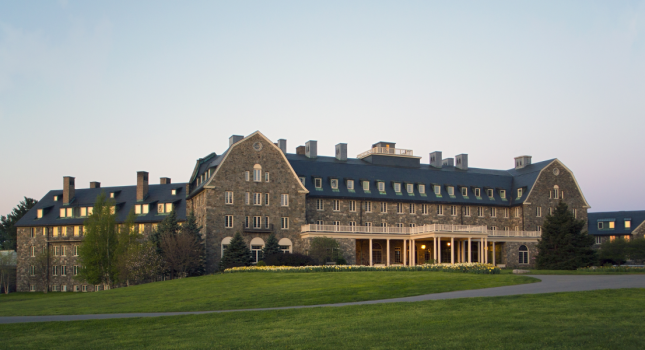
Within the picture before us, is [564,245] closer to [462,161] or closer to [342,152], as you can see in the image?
[462,161]

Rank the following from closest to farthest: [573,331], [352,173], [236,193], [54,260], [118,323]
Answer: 1. [573,331]
2. [118,323]
3. [236,193]
4. [352,173]
5. [54,260]

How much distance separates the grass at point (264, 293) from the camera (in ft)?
78.4

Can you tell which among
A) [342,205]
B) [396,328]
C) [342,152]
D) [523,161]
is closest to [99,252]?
[342,205]

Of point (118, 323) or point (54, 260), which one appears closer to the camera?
point (118, 323)

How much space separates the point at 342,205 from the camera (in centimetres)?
5841

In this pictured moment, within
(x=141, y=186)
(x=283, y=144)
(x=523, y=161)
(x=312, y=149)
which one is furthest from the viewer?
(x=523, y=161)

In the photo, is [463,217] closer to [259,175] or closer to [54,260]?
[259,175]

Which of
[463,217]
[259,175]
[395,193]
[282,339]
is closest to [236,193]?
[259,175]

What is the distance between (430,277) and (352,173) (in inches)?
1178

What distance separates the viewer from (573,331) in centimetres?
1327

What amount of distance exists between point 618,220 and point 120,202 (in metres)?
66.0

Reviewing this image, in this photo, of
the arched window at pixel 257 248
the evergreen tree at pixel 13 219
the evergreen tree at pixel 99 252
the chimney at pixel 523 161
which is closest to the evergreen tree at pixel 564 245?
the chimney at pixel 523 161

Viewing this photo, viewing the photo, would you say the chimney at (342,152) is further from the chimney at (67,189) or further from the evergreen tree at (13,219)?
the evergreen tree at (13,219)

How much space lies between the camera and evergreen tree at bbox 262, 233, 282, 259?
167 feet
